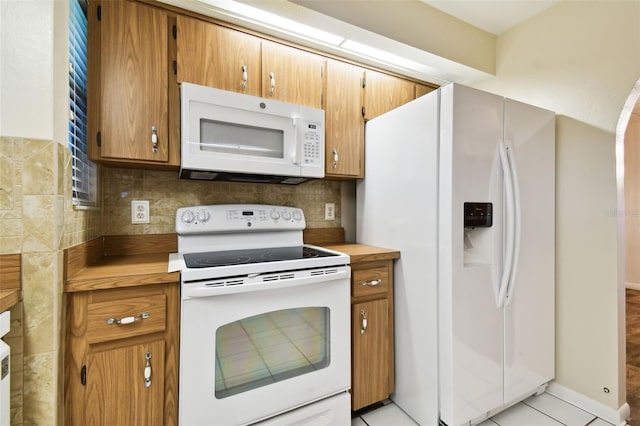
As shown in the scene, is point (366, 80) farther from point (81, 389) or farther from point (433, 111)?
point (81, 389)

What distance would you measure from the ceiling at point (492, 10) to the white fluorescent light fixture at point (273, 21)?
74 centimetres

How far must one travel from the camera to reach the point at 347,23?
63.9 inches

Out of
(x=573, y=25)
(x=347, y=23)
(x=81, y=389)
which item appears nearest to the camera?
(x=81, y=389)

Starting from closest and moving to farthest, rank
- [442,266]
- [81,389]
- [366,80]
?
[81,389] → [442,266] → [366,80]

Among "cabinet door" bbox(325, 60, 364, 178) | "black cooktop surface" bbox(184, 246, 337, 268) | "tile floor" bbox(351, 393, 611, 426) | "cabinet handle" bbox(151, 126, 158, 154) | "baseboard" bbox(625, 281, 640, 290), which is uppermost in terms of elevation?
"cabinet door" bbox(325, 60, 364, 178)

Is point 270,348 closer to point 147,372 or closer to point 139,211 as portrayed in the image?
point 147,372

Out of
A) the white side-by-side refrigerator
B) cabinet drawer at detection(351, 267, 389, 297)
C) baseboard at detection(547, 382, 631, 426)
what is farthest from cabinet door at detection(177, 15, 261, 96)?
baseboard at detection(547, 382, 631, 426)

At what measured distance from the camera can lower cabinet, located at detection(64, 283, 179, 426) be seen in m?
1.05

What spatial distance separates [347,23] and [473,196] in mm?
1159

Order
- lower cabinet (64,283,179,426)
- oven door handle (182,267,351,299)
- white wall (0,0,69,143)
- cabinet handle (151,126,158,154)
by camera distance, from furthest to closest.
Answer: cabinet handle (151,126,158,154)
oven door handle (182,267,351,299)
lower cabinet (64,283,179,426)
white wall (0,0,69,143)

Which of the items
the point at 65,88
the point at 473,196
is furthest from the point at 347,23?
the point at 65,88

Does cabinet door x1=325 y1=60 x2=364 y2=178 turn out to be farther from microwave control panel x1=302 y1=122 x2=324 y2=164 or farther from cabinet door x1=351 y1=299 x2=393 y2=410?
cabinet door x1=351 y1=299 x2=393 y2=410

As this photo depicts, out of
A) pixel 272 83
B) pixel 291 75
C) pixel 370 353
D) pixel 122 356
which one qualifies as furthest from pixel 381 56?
pixel 122 356

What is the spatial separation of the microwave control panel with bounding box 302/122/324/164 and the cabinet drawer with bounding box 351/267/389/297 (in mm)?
701
